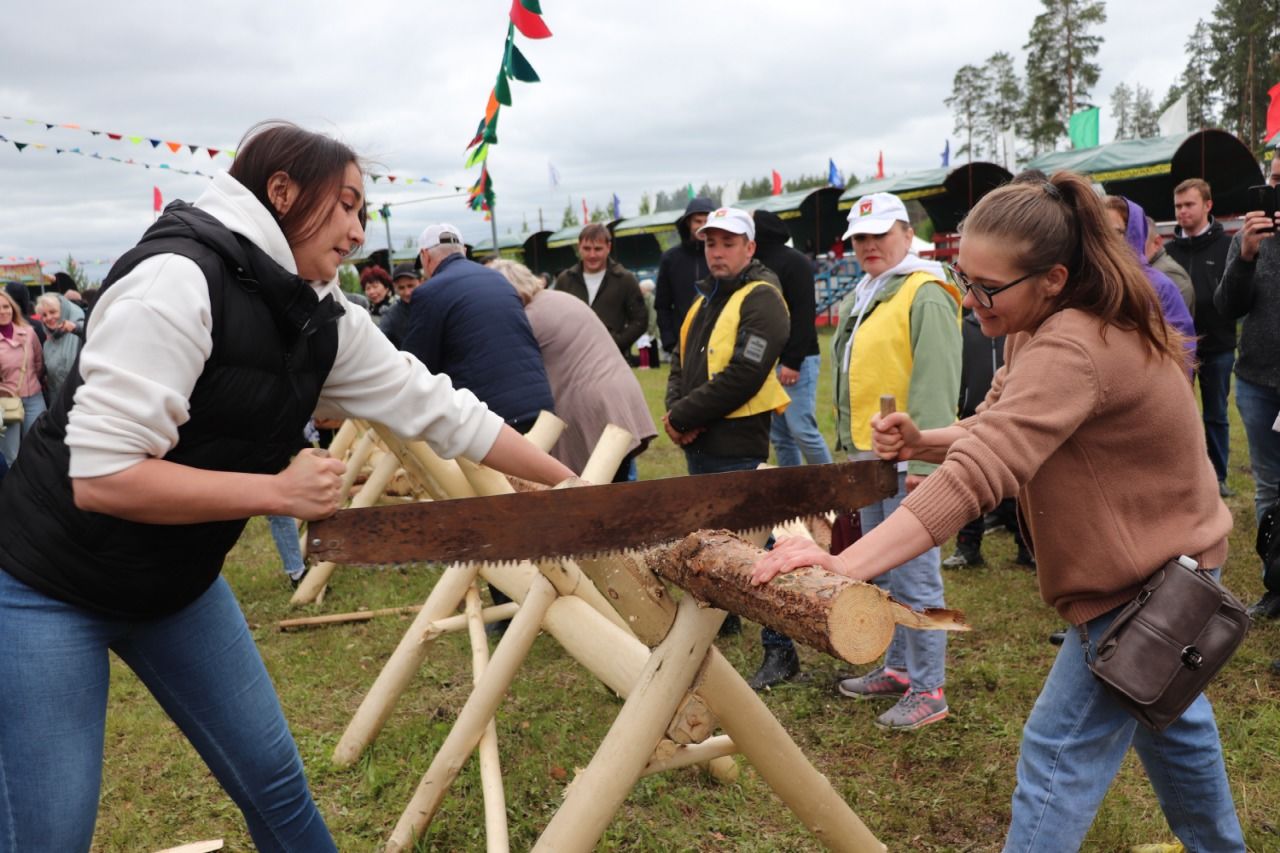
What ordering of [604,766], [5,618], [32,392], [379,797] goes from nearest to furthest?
[5,618], [604,766], [379,797], [32,392]

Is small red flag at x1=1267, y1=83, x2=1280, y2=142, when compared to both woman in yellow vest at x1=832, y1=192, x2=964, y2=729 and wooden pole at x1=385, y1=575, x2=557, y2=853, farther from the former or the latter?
wooden pole at x1=385, y1=575, x2=557, y2=853

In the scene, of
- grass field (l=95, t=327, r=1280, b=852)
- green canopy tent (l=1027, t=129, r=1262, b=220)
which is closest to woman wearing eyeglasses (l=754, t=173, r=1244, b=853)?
grass field (l=95, t=327, r=1280, b=852)

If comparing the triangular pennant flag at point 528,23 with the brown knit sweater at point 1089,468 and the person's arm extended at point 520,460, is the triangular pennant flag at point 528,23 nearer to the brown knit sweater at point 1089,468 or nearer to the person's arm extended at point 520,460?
the person's arm extended at point 520,460

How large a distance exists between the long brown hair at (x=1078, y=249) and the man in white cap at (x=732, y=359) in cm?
244

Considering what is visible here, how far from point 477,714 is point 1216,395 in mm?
6363

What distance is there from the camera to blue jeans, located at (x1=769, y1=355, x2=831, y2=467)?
21.6 ft

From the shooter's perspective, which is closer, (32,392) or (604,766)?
(604,766)

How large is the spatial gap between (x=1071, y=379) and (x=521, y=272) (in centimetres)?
360

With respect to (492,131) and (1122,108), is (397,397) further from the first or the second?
(1122,108)

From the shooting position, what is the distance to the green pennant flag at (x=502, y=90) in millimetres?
7797

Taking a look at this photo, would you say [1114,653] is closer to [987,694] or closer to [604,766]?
[604,766]

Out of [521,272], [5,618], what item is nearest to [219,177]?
[5,618]

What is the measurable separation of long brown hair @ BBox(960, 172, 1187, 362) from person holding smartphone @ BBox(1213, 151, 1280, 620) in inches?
131

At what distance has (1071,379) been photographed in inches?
76.4
